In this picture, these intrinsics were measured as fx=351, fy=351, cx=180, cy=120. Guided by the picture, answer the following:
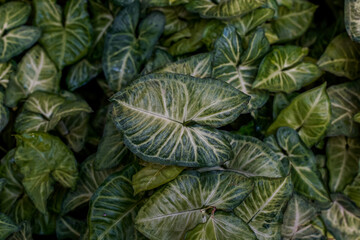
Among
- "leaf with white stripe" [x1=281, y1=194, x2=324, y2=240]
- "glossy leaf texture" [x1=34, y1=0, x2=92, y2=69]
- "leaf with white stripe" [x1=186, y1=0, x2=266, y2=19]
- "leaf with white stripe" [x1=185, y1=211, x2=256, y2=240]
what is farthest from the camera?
"glossy leaf texture" [x1=34, y1=0, x2=92, y2=69]

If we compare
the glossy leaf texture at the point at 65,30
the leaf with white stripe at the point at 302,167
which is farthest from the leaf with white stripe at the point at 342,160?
the glossy leaf texture at the point at 65,30

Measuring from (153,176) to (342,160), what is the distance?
793 mm

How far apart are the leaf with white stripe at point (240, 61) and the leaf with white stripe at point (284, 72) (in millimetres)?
43

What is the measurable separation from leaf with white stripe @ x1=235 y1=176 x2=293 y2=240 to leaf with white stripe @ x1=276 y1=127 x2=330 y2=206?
0.49ft

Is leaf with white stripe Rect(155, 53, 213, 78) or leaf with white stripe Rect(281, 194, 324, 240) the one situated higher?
leaf with white stripe Rect(155, 53, 213, 78)

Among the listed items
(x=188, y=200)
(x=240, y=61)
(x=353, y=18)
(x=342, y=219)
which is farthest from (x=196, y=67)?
(x=342, y=219)

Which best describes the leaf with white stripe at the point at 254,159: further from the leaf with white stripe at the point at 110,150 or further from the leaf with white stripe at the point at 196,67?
the leaf with white stripe at the point at 110,150

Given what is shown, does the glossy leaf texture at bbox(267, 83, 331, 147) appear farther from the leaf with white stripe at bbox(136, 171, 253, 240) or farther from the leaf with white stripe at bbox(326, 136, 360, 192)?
the leaf with white stripe at bbox(136, 171, 253, 240)

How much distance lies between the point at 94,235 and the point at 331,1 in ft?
4.69

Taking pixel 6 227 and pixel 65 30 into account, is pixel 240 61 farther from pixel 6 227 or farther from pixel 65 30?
pixel 6 227

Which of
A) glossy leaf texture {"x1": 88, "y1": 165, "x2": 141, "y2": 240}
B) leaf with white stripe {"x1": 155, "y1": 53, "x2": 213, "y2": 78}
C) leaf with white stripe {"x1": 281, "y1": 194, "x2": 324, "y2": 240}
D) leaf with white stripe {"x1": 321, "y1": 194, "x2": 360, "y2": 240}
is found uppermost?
leaf with white stripe {"x1": 155, "y1": 53, "x2": 213, "y2": 78}

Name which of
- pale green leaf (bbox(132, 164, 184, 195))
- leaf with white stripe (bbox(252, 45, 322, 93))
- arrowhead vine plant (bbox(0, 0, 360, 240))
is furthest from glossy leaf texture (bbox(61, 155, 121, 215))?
leaf with white stripe (bbox(252, 45, 322, 93))

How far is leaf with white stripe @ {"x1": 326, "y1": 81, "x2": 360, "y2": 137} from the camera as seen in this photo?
1377mm

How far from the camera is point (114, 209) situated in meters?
1.15
